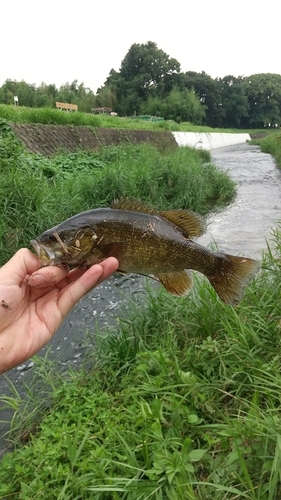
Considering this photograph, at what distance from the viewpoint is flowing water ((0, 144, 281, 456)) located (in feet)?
16.4

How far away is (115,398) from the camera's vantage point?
3.35 metres

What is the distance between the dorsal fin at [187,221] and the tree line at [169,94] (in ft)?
160

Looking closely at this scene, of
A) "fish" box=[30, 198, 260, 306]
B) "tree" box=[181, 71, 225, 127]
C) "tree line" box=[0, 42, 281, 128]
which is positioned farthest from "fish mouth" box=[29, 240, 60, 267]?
"tree" box=[181, 71, 225, 127]

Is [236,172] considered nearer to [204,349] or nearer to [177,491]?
[204,349]

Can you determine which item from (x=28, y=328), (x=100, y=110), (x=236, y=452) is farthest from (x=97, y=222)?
(x=100, y=110)

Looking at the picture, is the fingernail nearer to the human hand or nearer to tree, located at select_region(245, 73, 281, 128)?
the human hand

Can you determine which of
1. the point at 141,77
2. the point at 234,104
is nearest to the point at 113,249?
the point at 141,77

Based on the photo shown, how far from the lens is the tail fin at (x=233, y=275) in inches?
108

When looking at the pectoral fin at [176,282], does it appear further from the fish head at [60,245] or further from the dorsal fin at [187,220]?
the fish head at [60,245]

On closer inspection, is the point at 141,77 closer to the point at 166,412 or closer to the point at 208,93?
the point at 208,93

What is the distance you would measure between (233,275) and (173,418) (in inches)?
45.8

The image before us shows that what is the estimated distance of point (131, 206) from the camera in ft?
7.94

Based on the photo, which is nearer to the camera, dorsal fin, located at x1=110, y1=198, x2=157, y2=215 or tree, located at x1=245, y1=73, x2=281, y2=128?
dorsal fin, located at x1=110, y1=198, x2=157, y2=215

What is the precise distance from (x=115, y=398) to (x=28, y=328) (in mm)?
1420
